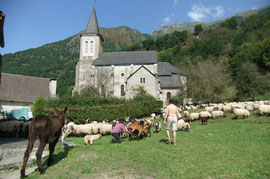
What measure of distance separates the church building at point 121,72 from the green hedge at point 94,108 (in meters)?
11.6

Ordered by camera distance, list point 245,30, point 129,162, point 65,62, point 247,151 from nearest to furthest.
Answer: point 129,162
point 247,151
point 245,30
point 65,62

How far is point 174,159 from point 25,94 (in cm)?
3965

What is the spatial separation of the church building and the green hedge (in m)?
11.6

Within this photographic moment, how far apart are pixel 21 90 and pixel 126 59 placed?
2512cm

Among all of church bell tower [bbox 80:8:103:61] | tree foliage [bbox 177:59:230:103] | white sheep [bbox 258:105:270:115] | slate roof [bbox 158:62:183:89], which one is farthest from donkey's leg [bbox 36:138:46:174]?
church bell tower [bbox 80:8:103:61]

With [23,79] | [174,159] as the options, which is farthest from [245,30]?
[174,159]

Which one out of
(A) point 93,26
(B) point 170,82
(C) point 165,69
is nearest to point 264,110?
(B) point 170,82

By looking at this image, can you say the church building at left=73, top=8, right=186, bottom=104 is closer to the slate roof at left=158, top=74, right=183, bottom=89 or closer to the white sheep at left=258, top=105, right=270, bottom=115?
the slate roof at left=158, top=74, right=183, bottom=89

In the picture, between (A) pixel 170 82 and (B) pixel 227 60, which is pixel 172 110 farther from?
(B) pixel 227 60

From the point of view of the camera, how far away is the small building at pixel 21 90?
33.6 metres

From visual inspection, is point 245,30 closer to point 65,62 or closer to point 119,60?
point 119,60

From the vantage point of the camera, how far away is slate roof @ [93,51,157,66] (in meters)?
45.4

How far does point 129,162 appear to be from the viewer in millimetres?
5438

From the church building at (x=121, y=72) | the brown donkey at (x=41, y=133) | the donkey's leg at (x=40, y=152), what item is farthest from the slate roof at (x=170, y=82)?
the donkey's leg at (x=40, y=152)
